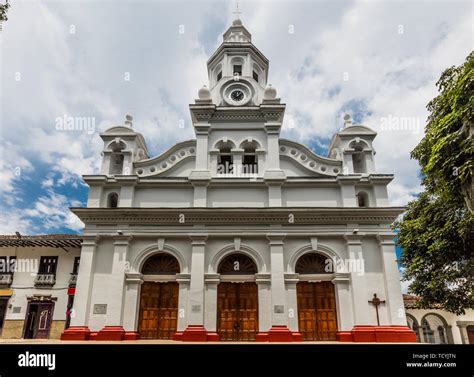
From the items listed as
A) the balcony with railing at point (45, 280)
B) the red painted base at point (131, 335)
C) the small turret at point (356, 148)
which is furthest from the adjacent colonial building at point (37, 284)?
the small turret at point (356, 148)

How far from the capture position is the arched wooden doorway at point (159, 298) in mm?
15969

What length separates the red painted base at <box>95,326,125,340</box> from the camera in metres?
15.1

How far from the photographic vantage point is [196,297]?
15.9m

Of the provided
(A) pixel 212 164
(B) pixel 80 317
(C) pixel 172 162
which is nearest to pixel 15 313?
(B) pixel 80 317

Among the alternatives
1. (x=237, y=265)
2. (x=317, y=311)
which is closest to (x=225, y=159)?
(x=237, y=265)

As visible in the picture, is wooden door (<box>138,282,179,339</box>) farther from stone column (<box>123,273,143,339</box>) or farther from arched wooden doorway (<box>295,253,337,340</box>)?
arched wooden doorway (<box>295,253,337,340</box>)

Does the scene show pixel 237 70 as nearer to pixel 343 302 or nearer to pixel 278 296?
pixel 278 296

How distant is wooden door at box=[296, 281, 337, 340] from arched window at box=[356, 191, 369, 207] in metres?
4.56

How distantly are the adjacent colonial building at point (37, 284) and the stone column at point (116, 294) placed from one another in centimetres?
564

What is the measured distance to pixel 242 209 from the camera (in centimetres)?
1689

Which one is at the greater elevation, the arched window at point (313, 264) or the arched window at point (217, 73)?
the arched window at point (217, 73)

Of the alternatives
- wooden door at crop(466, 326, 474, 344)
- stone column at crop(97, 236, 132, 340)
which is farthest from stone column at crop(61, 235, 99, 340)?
wooden door at crop(466, 326, 474, 344)

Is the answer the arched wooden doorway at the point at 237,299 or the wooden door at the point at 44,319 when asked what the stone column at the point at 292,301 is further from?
the wooden door at the point at 44,319
